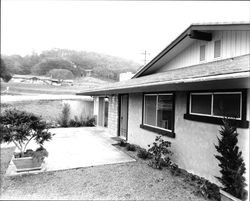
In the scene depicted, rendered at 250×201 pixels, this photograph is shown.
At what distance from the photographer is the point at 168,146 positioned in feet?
20.9

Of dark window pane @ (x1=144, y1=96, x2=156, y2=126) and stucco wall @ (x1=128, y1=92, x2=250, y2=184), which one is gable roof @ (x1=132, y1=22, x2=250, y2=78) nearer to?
dark window pane @ (x1=144, y1=96, x2=156, y2=126)

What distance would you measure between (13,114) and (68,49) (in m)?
61.5

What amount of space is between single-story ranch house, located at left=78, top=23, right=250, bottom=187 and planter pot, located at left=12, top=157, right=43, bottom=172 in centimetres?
361

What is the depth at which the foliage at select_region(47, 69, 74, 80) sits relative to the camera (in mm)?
51544

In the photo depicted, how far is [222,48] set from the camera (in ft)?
19.2

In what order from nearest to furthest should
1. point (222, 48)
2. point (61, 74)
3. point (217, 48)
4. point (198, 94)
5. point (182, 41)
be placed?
point (198, 94)
point (222, 48)
point (217, 48)
point (182, 41)
point (61, 74)

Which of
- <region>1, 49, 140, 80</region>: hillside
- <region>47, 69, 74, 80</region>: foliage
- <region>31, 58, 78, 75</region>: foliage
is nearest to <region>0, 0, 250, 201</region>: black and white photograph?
<region>1, 49, 140, 80</region>: hillside

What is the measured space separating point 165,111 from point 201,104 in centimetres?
172

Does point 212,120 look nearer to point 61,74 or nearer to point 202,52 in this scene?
point 202,52

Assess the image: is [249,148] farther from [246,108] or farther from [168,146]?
[168,146]

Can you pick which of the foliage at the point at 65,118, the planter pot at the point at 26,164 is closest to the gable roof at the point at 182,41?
the planter pot at the point at 26,164

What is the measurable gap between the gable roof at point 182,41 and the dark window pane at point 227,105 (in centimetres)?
177

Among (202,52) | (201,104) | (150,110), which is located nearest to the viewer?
(201,104)

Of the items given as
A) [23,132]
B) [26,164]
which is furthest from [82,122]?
[23,132]
